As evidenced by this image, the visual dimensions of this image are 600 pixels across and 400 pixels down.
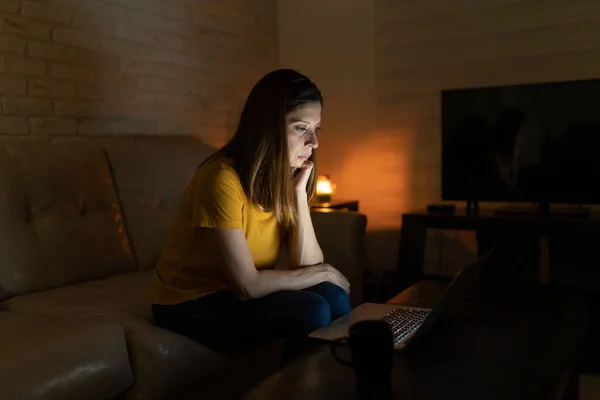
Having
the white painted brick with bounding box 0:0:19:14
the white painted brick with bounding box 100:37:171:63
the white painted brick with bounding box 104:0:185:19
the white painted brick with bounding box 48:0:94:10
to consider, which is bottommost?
the white painted brick with bounding box 100:37:171:63

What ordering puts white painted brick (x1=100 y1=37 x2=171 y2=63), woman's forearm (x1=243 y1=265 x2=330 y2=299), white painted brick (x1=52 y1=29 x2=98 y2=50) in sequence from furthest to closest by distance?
1. white painted brick (x1=100 y1=37 x2=171 y2=63)
2. white painted brick (x1=52 y1=29 x2=98 y2=50)
3. woman's forearm (x1=243 y1=265 x2=330 y2=299)

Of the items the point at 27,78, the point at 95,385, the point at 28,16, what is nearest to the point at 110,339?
the point at 95,385

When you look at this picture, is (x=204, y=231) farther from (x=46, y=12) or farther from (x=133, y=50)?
(x=133, y=50)

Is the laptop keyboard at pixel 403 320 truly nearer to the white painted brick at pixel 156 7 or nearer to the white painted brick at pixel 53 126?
the white painted brick at pixel 53 126

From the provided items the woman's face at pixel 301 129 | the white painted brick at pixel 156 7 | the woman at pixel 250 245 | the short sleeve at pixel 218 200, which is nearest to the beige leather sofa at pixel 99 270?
the woman at pixel 250 245

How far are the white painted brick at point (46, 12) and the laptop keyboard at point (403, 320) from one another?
1.76 meters

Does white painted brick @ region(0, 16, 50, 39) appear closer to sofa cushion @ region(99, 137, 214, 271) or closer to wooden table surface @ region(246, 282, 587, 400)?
sofa cushion @ region(99, 137, 214, 271)

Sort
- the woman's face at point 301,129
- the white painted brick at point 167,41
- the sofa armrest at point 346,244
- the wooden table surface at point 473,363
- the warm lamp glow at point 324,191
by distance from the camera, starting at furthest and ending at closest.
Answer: the warm lamp glow at point 324,191, the white painted brick at point 167,41, the sofa armrest at point 346,244, the woman's face at point 301,129, the wooden table surface at point 473,363

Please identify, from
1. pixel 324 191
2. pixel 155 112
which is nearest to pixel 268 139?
pixel 155 112

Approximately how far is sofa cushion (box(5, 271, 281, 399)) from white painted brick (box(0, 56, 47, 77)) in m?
0.90

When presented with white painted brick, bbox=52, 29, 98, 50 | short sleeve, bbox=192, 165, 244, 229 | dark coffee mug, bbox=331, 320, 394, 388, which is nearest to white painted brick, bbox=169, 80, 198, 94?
white painted brick, bbox=52, 29, 98, 50

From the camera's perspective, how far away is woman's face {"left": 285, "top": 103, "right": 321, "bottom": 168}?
162 centimetres

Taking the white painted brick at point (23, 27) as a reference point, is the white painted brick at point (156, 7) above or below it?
above

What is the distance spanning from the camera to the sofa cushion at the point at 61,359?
1262mm
